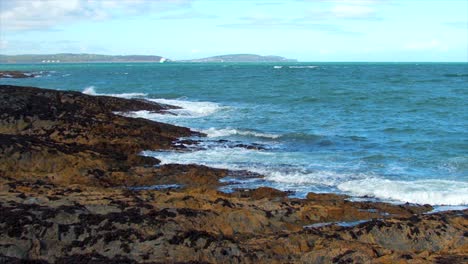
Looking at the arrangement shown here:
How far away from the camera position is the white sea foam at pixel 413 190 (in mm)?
15141

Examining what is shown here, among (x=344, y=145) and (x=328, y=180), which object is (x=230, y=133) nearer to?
(x=344, y=145)

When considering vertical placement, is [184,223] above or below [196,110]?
above

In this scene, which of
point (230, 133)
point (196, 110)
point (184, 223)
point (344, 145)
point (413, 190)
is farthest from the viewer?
point (196, 110)

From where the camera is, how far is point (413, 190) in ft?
52.4

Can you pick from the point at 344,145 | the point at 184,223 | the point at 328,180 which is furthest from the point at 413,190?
the point at 344,145

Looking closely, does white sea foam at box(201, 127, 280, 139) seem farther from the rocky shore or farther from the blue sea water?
the rocky shore

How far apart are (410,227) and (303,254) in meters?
2.60

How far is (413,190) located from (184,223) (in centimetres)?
829

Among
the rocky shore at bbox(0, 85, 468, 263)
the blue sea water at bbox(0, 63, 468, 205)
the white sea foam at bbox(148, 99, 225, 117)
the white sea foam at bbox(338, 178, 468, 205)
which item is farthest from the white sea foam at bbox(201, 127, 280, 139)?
the rocky shore at bbox(0, 85, 468, 263)

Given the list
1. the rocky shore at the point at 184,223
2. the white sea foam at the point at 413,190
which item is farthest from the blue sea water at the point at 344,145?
the rocky shore at the point at 184,223

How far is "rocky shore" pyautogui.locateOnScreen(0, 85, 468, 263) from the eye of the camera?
9484 millimetres

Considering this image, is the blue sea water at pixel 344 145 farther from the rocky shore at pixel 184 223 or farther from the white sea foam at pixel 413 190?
the rocky shore at pixel 184 223

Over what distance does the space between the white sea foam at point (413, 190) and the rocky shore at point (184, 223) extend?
1.47m

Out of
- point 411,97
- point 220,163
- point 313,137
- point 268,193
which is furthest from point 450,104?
point 268,193
